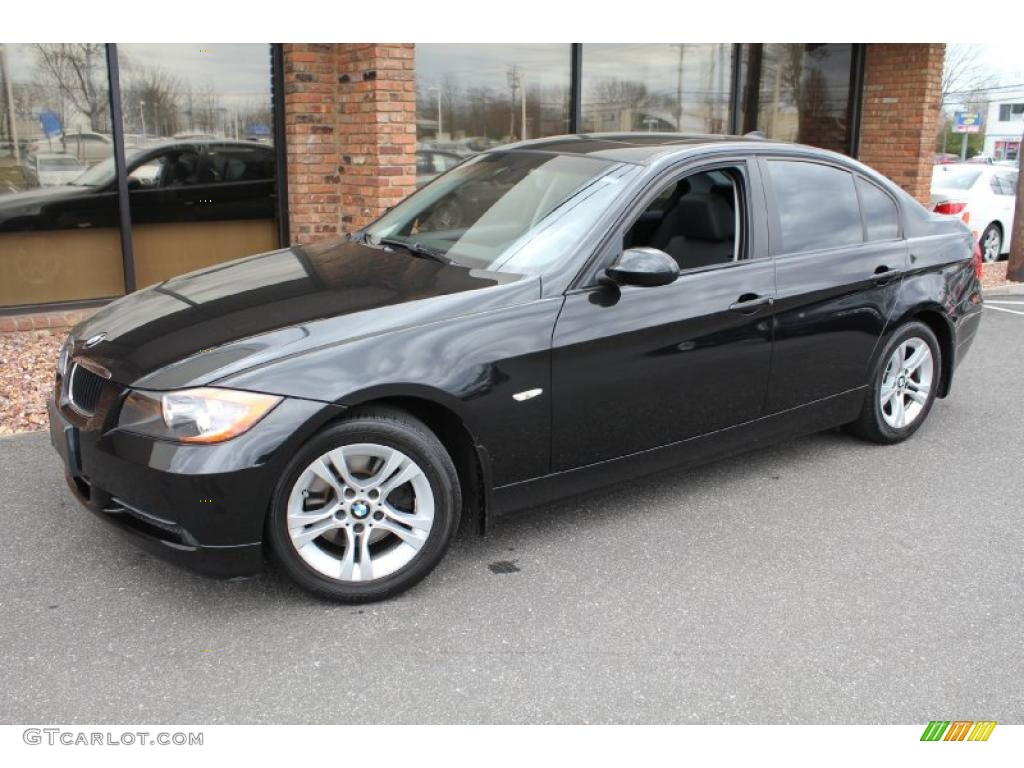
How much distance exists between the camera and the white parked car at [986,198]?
13688 millimetres

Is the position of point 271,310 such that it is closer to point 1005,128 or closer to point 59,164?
point 59,164

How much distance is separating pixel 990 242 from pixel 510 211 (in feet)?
39.0

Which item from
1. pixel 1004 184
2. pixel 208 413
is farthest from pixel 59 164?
pixel 1004 184

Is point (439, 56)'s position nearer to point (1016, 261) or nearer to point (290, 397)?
point (290, 397)

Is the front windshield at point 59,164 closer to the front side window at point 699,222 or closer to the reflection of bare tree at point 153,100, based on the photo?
the reflection of bare tree at point 153,100

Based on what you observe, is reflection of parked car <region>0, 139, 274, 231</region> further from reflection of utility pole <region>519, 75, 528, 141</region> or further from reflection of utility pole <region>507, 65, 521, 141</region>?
reflection of utility pole <region>519, 75, 528, 141</region>

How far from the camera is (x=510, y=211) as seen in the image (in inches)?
174

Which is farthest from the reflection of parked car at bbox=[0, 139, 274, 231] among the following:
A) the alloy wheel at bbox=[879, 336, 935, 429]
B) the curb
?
the curb

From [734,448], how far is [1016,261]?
8876mm

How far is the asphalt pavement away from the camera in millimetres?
2990

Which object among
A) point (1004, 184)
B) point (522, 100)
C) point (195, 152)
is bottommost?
point (1004, 184)

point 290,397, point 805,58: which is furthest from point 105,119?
point 805,58

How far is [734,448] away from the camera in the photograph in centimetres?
461
